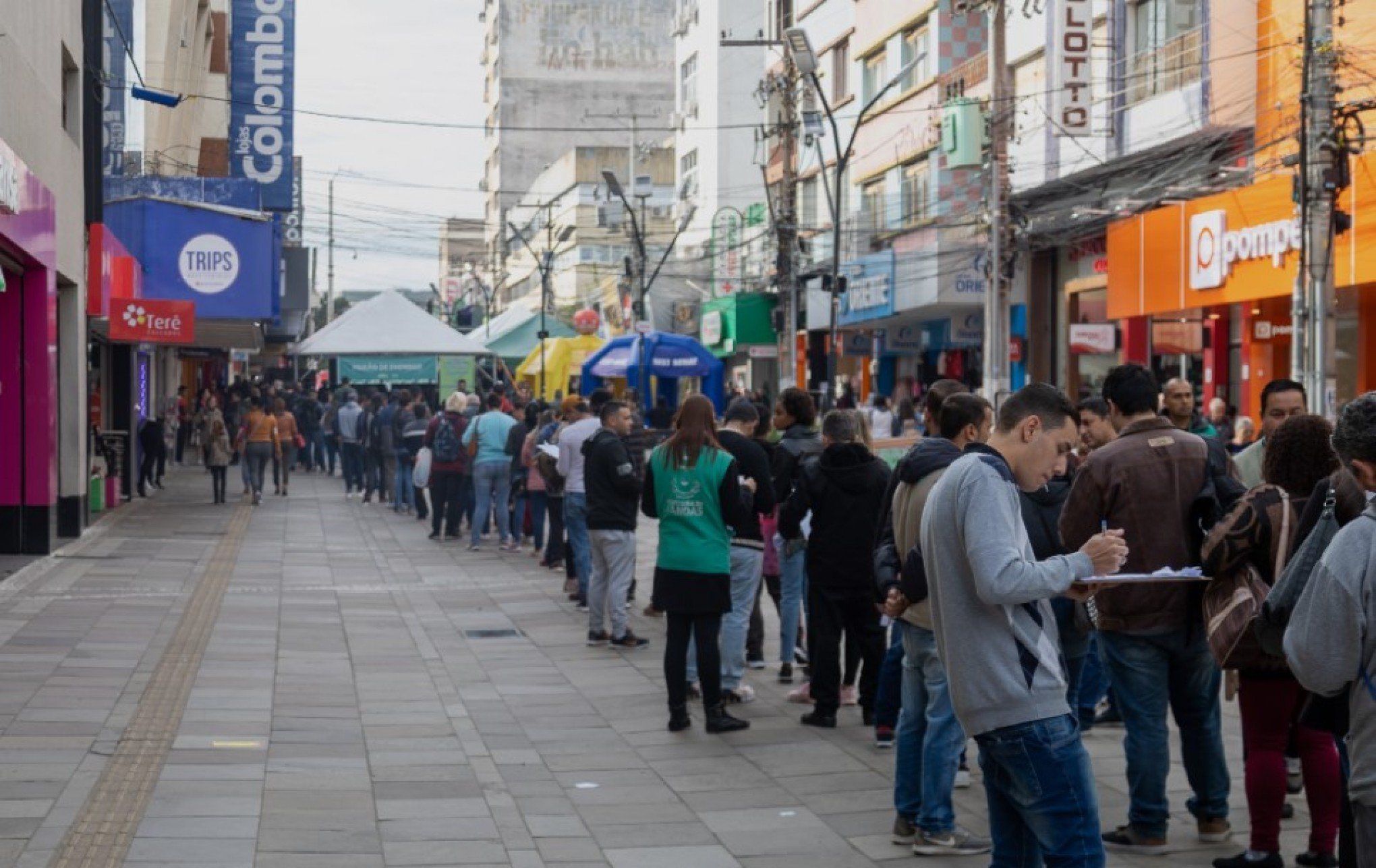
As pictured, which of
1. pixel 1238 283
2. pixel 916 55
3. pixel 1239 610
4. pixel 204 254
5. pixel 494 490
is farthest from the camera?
pixel 916 55

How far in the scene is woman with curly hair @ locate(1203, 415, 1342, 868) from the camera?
21.1 feet

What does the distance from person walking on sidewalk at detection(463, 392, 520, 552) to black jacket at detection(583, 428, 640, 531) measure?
8086 mm

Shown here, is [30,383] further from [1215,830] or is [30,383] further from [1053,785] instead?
[1053,785]

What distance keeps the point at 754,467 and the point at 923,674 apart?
132 inches

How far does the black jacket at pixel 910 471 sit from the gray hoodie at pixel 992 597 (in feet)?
6.92

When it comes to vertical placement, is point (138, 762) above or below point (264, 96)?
below

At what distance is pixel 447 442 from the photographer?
72.9ft

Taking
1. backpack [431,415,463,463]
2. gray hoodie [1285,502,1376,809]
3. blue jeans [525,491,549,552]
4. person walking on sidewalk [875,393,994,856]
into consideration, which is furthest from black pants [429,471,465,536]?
gray hoodie [1285,502,1376,809]

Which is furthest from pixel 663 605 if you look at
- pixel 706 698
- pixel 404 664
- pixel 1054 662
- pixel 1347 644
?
pixel 1347 644

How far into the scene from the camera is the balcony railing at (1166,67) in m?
26.5

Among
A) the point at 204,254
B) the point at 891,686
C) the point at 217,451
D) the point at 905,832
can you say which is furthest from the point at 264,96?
the point at 905,832

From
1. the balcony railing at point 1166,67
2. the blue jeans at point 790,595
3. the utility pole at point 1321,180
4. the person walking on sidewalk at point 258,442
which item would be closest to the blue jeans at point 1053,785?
the blue jeans at point 790,595

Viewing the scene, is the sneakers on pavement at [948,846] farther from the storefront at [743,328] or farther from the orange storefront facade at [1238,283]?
the storefront at [743,328]

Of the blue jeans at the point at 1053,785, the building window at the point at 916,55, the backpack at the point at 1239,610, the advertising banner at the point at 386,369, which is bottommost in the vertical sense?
the blue jeans at the point at 1053,785
